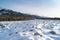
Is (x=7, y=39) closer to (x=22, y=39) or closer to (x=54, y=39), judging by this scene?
(x=22, y=39)

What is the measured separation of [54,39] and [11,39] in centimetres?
276

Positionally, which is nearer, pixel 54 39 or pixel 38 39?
pixel 38 39

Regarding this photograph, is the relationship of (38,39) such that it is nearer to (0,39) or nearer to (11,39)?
(11,39)

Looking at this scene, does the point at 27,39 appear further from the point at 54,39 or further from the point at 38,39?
the point at 54,39

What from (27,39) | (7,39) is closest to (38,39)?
(27,39)

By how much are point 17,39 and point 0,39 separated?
37.9 inches

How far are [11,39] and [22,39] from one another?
60 centimetres

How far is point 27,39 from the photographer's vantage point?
6.81 metres

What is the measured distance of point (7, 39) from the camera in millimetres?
7156

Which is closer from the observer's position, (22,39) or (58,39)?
(22,39)

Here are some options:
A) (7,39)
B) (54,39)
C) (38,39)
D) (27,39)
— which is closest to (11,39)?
(7,39)

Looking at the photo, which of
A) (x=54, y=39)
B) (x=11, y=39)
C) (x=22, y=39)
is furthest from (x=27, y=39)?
(x=54, y=39)

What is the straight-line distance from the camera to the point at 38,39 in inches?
277

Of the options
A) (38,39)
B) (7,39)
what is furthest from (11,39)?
(38,39)
